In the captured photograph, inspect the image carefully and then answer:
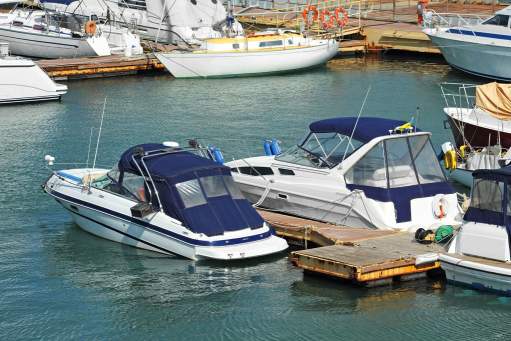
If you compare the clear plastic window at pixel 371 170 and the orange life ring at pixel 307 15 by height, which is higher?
the orange life ring at pixel 307 15

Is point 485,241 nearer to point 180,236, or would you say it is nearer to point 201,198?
point 201,198


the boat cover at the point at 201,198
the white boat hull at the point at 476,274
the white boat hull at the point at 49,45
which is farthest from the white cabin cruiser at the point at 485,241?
the white boat hull at the point at 49,45

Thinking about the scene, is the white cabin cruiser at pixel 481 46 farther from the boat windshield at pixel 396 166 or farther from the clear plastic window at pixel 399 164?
the clear plastic window at pixel 399 164

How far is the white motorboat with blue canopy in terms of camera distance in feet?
76.0

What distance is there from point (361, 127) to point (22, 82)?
797 inches

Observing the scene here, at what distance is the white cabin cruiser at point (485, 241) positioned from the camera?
20297 millimetres

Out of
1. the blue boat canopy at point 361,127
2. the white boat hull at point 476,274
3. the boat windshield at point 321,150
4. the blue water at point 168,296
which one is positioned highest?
the blue boat canopy at point 361,127

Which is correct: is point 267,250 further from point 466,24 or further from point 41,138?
point 466,24

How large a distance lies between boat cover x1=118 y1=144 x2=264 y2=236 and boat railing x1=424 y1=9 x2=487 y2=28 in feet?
93.7

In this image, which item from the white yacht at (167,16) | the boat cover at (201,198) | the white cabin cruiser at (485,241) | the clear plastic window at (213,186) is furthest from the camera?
the white yacht at (167,16)

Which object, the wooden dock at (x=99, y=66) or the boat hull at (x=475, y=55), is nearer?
the boat hull at (x=475, y=55)

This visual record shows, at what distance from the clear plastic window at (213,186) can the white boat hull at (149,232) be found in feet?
Answer: 3.20

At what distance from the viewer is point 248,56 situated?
48531 mm

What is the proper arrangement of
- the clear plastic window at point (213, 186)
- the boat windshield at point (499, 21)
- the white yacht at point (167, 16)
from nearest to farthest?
the clear plastic window at point (213, 186) < the boat windshield at point (499, 21) < the white yacht at point (167, 16)
